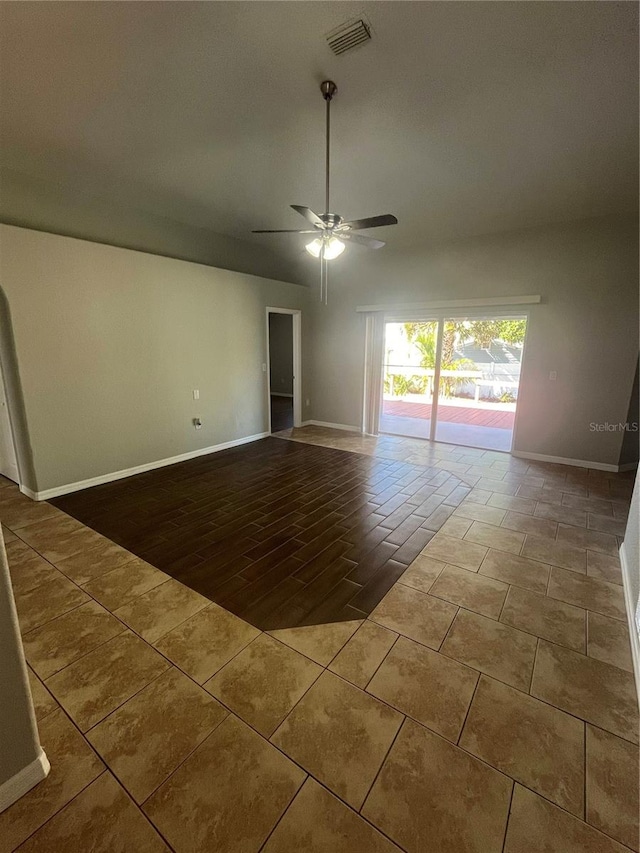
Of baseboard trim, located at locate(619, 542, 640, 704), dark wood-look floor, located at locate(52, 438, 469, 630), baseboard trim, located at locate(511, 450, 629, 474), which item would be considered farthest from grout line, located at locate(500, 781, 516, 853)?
baseboard trim, located at locate(511, 450, 629, 474)

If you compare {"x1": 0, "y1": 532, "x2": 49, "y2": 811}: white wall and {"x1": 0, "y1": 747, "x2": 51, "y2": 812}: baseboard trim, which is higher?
{"x1": 0, "y1": 532, "x2": 49, "y2": 811}: white wall

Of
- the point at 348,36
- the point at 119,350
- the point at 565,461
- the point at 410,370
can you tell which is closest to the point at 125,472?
the point at 119,350

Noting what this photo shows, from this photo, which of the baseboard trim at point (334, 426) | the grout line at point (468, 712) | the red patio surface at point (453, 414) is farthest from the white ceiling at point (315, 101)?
the baseboard trim at point (334, 426)

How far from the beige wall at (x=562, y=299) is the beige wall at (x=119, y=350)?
2427 millimetres

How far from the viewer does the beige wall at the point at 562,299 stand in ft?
13.8

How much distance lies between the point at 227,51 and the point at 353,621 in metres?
3.22

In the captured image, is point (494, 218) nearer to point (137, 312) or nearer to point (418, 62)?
point (418, 62)

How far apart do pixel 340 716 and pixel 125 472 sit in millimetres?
3719

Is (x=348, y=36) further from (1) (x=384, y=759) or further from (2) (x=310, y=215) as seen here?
(1) (x=384, y=759)

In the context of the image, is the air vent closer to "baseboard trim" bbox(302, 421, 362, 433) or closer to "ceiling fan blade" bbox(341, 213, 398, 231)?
"ceiling fan blade" bbox(341, 213, 398, 231)

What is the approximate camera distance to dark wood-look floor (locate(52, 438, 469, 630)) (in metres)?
2.30

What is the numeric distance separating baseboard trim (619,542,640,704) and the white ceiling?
301 centimetres

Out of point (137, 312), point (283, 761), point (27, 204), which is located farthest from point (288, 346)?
point (283, 761)

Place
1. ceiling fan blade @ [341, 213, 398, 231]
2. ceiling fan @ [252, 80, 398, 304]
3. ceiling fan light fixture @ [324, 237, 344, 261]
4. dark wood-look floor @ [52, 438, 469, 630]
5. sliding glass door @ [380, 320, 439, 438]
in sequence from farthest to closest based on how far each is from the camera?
sliding glass door @ [380, 320, 439, 438], ceiling fan light fixture @ [324, 237, 344, 261], ceiling fan blade @ [341, 213, 398, 231], ceiling fan @ [252, 80, 398, 304], dark wood-look floor @ [52, 438, 469, 630]
